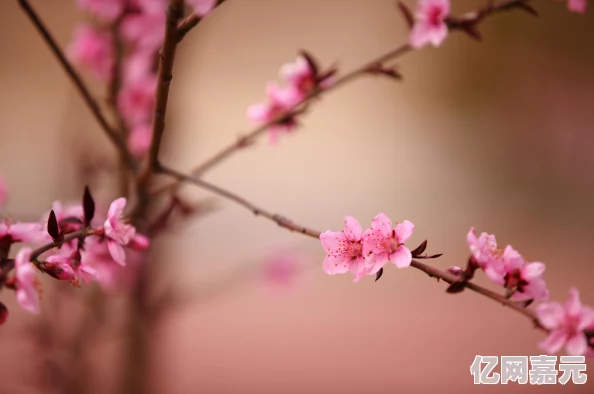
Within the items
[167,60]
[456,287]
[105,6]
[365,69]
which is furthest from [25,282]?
[105,6]

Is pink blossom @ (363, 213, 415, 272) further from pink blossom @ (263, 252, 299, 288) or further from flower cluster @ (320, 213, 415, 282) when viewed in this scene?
pink blossom @ (263, 252, 299, 288)

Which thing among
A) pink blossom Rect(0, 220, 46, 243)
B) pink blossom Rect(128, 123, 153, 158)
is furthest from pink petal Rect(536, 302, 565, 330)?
pink blossom Rect(128, 123, 153, 158)

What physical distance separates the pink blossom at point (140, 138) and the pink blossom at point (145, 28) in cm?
16

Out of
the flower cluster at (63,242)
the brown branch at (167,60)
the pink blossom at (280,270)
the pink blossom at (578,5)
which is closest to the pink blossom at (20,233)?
the flower cluster at (63,242)

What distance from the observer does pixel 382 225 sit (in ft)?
1.53

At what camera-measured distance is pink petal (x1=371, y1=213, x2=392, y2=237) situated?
0.46 meters

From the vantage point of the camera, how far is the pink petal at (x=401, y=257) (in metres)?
0.43

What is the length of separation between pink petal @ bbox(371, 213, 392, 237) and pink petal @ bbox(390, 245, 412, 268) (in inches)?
0.8

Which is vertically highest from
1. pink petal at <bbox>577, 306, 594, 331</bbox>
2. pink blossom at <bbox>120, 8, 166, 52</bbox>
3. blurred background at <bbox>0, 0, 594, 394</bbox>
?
pink blossom at <bbox>120, 8, 166, 52</bbox>

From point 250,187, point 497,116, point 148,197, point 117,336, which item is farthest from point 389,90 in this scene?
point 148,197

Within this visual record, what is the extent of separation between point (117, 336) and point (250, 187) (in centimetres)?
243

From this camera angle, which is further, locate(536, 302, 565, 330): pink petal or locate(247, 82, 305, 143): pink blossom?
locate(247, 82, 305, 143): pink blossom

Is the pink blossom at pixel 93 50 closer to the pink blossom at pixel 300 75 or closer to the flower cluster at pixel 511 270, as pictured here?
the pink blossom at pixel 300 75

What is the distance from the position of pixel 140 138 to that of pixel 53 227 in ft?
1.99
